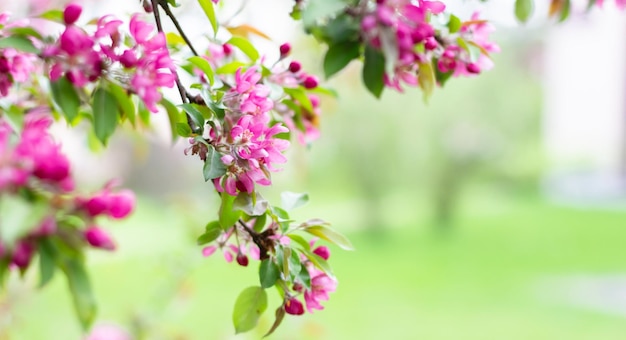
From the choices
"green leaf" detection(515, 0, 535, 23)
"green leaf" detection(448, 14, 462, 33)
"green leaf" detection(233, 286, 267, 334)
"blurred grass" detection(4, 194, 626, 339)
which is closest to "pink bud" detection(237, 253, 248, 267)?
"green leaf" detection(233, 286, 267, 334)

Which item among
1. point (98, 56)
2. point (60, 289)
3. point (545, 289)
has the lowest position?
point (60, 289)

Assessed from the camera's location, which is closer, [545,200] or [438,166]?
[438,166]

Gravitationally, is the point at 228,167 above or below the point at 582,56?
below

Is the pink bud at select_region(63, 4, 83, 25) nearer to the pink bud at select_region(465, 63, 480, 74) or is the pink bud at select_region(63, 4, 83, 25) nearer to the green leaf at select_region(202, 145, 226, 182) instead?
the green leaf at select_region(202, 145, 226, 182)

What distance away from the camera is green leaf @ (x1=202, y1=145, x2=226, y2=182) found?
456mm

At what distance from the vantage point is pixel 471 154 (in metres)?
5.17

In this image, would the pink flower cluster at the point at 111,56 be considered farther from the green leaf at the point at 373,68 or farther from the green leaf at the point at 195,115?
the green leaf at the point at 373,68

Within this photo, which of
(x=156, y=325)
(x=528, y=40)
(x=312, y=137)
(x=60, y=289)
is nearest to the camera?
(x=312, y=137)

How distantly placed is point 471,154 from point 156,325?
3.98m

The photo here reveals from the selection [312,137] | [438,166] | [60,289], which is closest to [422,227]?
[438,166]

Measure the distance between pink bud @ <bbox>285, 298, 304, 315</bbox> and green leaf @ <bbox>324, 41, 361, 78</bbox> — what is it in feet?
0.52

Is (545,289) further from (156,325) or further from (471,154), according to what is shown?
(156,325)

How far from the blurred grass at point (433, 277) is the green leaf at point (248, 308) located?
2.00m

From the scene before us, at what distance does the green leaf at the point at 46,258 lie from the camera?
50cm
